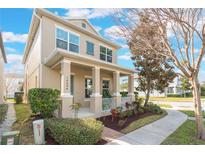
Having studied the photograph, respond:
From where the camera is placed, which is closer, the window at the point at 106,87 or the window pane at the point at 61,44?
the window pane at the point at 61,44

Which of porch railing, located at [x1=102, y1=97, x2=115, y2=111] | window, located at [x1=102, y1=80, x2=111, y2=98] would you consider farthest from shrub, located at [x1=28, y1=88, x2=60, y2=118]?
window, located at [x1=102, y1=80, x2=111, y2=98]

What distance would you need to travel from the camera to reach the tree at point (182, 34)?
6902 millimetres

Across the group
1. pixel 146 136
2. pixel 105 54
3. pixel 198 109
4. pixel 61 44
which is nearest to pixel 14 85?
pixel 105 54

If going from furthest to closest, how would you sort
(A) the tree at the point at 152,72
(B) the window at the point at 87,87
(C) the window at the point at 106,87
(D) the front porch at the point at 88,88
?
(C) the window at the point at 106,87 → (A) the tree at the point at 152,72 → (B) the window at the point at 87,87 → (D) the front porch at the point at 88,88

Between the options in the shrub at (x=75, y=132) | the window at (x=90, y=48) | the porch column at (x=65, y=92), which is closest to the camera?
the shrub at (x=75, y=132)

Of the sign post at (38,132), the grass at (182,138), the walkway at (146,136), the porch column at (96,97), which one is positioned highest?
the porch column at (96,97)

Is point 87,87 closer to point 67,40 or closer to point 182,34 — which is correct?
point 67,40

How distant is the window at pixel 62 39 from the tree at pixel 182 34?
418cm

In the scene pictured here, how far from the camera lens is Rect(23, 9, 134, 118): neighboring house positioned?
808cm

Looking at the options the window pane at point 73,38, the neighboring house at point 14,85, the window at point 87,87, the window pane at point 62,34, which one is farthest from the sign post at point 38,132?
the neighboring house at point 14,85

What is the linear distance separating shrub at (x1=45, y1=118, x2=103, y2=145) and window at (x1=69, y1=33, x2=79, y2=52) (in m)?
6.28

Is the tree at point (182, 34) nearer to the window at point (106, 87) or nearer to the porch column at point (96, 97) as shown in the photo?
the porch column at point (96, 97)
